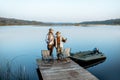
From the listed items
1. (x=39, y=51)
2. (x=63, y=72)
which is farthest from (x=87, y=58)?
(x=39, y=51)

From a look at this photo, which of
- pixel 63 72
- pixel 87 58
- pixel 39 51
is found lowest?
pixel 39 51

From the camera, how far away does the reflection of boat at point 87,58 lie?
12691 millimetres

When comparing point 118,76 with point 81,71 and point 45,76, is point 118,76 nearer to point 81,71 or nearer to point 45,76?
point 81,71

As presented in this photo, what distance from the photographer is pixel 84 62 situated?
13.0 meters

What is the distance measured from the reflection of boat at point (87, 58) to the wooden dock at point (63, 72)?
8.99 feet

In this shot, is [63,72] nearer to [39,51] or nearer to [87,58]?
[87,58]

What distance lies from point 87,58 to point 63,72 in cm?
504

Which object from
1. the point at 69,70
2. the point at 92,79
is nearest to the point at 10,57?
the point at 69,70

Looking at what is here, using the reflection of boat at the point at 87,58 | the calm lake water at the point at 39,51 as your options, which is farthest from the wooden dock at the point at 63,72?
the reflection of boat at the point at 87,58

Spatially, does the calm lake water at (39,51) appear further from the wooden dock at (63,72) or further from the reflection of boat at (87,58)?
the wooden dock at (63,72)

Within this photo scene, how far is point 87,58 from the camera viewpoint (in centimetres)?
1310

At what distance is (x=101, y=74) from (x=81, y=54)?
2.94 m

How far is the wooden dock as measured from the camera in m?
7.59

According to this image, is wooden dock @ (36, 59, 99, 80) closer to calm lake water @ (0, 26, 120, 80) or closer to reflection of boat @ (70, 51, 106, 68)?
calm lake water @ (0, 26, 120, 80)
